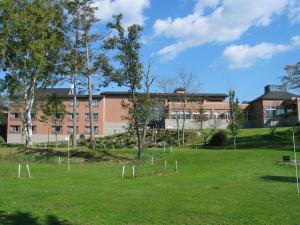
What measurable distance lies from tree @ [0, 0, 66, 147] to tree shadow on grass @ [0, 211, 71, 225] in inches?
1251

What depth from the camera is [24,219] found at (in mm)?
12539

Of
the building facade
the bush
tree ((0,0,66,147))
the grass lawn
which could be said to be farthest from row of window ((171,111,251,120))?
the grass lawn

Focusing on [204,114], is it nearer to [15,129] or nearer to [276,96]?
[276,96]

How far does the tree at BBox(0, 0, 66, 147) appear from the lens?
4347 cm

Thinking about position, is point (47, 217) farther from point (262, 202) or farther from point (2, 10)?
point (2, 10)

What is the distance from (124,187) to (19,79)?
2933 cm

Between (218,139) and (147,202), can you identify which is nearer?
Result: (147,202)

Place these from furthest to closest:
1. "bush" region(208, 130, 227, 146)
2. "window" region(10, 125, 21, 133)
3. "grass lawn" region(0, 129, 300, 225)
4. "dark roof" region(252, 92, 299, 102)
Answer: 1. "window" region(10, 125, 21, 133)
2. "dark roof" region(252, 92, 299, 102)
3. "bush" region(208, 130, 227, 146)
4. "grass lawn" region(0, 129, 300, 225)

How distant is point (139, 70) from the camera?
4147 centimetres

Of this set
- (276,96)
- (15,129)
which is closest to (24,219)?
(15,129)

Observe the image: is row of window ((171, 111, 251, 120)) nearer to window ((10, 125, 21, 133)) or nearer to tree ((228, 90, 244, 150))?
tree ((228, 90, 244, 150))

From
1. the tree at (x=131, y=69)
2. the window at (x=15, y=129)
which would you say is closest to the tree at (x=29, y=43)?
the tree at (x=131, y=69)

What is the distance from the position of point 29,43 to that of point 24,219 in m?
33.4

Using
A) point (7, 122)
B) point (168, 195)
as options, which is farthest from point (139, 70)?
point (7, 122)
